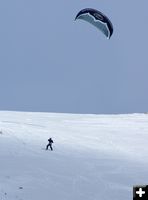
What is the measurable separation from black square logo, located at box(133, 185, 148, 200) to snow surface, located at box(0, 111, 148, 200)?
32.7ft

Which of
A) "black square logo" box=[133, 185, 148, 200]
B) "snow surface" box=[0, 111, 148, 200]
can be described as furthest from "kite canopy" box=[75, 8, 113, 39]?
"black square logo" box=[133, 185, 148, 200]

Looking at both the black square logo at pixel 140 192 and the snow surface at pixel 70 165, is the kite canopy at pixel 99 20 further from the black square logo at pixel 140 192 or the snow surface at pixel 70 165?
the black square logo at pixel 140 192

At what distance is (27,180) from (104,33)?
21.9ft

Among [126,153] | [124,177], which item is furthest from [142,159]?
[124,177]

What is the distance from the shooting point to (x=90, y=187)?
70.9 feet

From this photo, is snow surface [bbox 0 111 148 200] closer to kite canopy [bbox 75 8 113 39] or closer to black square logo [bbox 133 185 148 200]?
kite canopy [bbox 75 8 113 39]

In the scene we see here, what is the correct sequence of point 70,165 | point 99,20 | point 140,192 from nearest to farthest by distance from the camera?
point 140,192
point 99,20
point 70,165

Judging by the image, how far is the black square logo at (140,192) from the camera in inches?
309

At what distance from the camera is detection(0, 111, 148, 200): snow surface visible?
65.7 ft

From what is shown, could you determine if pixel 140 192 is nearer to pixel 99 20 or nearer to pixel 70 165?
pixel 99 20

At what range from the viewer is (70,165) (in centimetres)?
2709

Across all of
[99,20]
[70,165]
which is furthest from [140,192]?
[70,165]

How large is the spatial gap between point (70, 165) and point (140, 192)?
1934 cm

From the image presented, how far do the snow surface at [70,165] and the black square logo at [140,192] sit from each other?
9.96m
